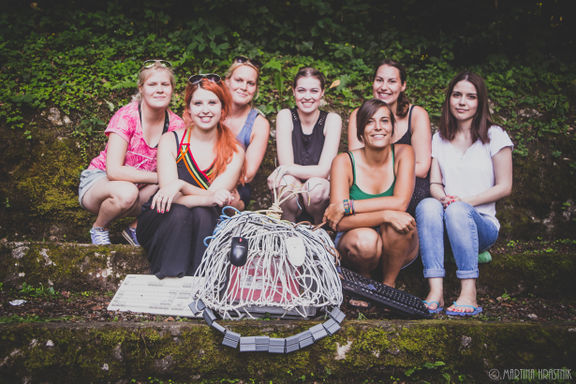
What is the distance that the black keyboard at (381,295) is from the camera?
2.30 metres

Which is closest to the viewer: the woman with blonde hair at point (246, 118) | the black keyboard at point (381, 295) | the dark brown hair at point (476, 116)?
the black keyboard at point (381, 295)

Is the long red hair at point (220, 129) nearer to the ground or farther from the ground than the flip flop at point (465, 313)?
farther from the ground

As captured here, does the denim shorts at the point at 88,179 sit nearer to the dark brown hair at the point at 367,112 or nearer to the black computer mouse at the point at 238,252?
the black computer mouse at the point at 238,252

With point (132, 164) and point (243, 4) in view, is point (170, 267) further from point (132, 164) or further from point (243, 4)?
point (243, 4)

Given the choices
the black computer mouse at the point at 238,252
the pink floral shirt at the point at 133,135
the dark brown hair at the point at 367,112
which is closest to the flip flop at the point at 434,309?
the dark brown hair at the point at 367,112

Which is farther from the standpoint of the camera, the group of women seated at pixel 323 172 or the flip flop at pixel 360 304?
the group of women seated at pixel 323 172

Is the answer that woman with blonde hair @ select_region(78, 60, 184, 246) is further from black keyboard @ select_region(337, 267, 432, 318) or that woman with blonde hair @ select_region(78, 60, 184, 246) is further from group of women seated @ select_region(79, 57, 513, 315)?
black keyboard @ select_region(337, 267, 432, 318)

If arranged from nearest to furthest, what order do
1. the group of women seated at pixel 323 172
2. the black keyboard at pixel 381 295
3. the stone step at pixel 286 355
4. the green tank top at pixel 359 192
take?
the stone step at pixel 286 355, the black keyboard at pixel 381 295, the group of women seated at pixel 323 172, the green tank top at pixel 359 192

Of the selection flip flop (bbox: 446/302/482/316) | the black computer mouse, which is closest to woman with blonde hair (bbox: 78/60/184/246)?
the black computer mouse

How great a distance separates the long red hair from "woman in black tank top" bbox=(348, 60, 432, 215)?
0.97m

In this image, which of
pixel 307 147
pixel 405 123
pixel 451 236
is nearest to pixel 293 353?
pixel 451 236

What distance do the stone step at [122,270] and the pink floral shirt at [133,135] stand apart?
0.70m

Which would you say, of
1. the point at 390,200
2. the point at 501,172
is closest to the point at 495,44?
the point at 501,172

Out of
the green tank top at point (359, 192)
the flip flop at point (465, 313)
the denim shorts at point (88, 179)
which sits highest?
the denim shorts at point (88, 179)
